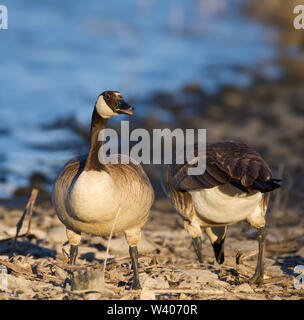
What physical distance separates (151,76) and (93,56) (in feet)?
8.55

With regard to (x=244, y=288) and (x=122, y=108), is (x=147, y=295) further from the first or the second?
(x=122, y=108)

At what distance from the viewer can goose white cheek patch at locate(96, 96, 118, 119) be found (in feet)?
14.6

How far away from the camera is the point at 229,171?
15.1 ft

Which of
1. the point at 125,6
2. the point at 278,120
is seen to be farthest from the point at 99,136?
the point at 125,6

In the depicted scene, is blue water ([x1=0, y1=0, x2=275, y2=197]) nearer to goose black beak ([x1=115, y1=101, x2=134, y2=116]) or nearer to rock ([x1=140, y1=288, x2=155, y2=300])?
goose black beak ([x1=115, y1=101, x2=134, y2=116])

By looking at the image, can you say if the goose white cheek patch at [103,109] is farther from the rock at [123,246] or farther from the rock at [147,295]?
the rock at [123,246]

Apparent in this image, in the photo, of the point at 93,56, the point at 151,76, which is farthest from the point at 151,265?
the point at 93,56

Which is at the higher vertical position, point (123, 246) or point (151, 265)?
point (123, 246)

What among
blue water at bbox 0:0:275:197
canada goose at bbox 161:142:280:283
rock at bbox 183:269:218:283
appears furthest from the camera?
blue water at bbox 0:0:275:197

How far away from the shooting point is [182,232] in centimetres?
652

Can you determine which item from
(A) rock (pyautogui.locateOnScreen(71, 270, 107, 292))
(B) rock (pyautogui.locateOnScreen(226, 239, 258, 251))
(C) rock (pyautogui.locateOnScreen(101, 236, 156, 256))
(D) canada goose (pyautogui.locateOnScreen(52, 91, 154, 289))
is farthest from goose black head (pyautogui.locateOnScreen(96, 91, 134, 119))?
(B) rock (pyautogui.locateOnScreen(226, 239, 258, 251))

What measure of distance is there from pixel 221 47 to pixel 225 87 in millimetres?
4848

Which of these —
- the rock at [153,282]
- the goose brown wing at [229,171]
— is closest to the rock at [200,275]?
the rock at [153,282]

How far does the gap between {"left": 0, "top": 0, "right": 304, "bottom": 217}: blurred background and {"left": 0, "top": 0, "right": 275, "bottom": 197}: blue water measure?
3 centimetres
